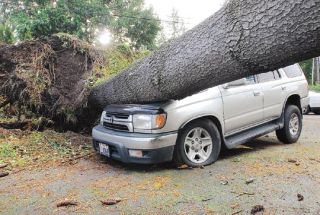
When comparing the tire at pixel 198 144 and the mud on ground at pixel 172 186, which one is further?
the tire at pixel 198 144

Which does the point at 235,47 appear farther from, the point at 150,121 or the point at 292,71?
the point at 292,71

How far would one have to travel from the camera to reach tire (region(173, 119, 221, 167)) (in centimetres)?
522

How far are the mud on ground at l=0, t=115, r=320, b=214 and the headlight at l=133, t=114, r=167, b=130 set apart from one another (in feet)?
2.32

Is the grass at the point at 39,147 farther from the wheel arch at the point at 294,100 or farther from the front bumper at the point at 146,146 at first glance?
the wheel arch at the point at 294,100

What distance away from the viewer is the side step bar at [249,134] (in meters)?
5.88

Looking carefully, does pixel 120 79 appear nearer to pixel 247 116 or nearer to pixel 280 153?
pixel 247 116

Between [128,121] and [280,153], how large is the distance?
2873mm

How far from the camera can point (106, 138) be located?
5469mm

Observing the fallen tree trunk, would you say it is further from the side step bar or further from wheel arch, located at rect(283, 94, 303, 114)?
wheel arch, located at rect(283, 94, 303, 114)

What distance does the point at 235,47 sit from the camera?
294 cm

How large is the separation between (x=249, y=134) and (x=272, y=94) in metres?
1.06

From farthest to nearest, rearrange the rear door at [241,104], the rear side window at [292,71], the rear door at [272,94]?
1. the rear side window at [292,71]
2. the rear door at [272,94]
3. the rear door at [241,104]

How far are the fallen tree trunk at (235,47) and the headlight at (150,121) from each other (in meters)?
0.31

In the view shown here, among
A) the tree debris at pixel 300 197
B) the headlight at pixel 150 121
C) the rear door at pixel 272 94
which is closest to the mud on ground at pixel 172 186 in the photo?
the tree debris at pixel 300 197
